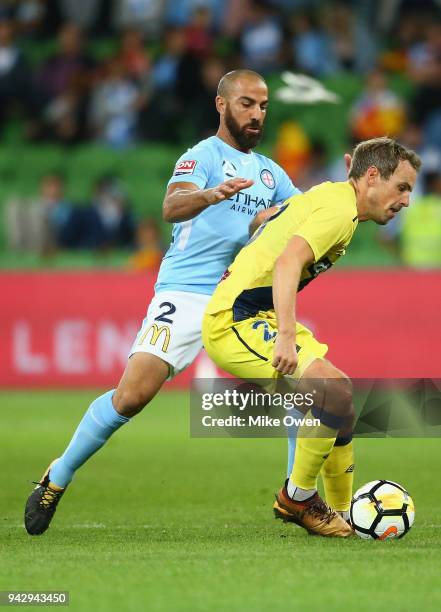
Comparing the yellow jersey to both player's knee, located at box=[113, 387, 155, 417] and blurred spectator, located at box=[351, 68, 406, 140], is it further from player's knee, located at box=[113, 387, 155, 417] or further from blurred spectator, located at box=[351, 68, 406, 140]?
blurred spectator, located at box=[351, 68, 406, 140]

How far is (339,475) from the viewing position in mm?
6293

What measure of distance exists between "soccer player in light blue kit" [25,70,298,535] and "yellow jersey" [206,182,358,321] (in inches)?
15.0

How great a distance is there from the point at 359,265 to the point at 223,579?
10206 millimetres

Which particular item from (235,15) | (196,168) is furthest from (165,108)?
(196,168)

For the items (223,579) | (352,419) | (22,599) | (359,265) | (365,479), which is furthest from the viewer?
(359,265)

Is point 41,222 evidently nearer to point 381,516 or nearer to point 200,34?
point 200,34

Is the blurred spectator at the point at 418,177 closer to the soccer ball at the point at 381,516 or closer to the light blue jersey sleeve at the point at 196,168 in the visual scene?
the light blue jersey sleeve at the point at 196,168

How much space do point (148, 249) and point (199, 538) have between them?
9303 mm

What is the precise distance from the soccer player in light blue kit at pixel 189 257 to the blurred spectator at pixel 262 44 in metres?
11.0

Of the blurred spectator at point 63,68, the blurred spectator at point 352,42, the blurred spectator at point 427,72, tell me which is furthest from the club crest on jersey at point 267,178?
the blurred spectator at point 352,42

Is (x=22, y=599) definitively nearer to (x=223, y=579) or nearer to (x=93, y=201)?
(x=223, y=579)

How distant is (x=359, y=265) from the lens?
15.0m

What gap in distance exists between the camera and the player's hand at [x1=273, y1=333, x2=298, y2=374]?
5656mm

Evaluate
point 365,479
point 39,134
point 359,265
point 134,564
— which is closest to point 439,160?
point 359,265
